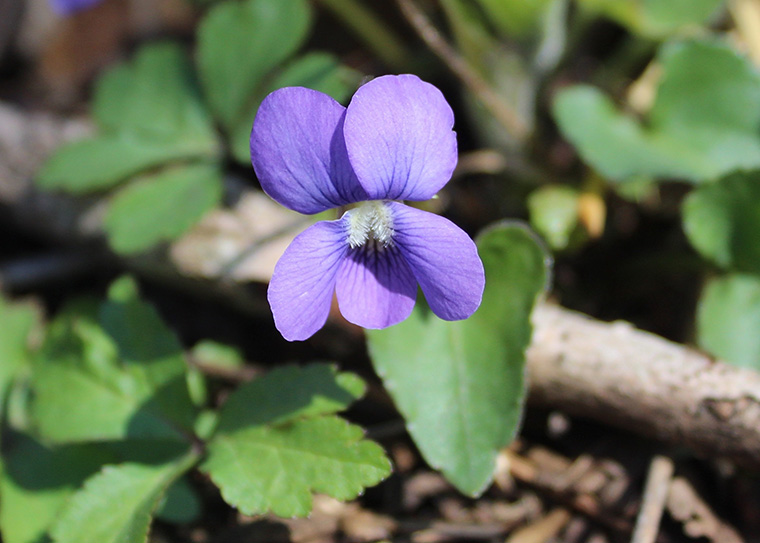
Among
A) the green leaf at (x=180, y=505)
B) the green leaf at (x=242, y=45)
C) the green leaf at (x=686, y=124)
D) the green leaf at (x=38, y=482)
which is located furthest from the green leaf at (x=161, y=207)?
the green leaf at (x=686, y=124)

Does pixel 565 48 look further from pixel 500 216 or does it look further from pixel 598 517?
pixel 598 517

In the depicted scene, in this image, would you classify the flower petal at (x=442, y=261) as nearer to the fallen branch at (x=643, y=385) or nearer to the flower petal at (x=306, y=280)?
the flower petal at (x=306, y=280)

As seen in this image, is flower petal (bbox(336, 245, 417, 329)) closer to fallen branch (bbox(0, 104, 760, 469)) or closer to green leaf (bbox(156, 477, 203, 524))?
fallen branch (bbox(0, 104, 760, 469))

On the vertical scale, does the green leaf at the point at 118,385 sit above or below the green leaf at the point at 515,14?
below

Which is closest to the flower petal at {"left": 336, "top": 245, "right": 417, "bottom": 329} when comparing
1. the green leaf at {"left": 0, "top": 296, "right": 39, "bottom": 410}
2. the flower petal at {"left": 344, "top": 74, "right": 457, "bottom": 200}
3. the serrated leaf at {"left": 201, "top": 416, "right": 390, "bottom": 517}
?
the flower petal at {"left": 344, "top": 74, "right": 457, "bottom": 200}

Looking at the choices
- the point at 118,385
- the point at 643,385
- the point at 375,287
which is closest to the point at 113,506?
the point at 118,385

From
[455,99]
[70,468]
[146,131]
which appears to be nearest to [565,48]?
[455,99]
